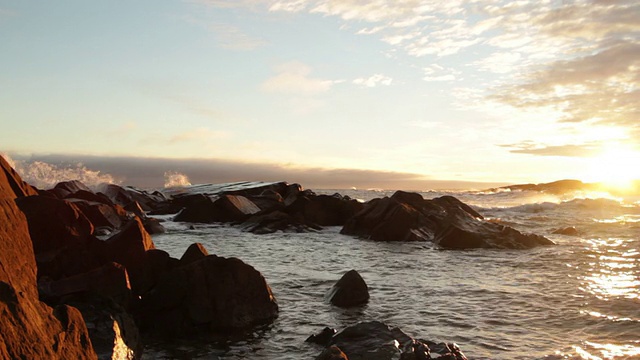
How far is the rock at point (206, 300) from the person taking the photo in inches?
364

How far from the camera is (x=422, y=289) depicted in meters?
13.1

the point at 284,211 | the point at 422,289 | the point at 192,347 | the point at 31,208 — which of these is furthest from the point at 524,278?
the point at 284,211

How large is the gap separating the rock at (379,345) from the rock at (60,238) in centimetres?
596

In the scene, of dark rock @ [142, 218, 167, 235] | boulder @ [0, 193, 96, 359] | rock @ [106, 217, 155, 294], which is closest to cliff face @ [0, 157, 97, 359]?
boulder @ [0, 193, 96, 359]

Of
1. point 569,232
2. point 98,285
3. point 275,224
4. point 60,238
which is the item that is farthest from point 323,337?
point 569,232

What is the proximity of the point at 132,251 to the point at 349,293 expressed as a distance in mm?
4950

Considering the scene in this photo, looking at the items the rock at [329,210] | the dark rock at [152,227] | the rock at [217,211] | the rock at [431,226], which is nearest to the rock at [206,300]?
the rock at [431,226]

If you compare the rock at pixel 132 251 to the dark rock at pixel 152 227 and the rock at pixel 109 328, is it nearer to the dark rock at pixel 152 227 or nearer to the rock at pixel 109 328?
the rock at pixel 109 328

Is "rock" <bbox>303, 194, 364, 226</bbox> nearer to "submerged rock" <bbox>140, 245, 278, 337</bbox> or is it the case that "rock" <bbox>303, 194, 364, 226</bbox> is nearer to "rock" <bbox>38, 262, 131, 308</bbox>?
"submerged rock" <bbox>140, 245, 278, 337</bbox>

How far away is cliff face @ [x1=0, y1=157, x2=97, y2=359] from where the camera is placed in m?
4.97

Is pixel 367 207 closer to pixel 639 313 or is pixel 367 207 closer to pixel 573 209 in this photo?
pixel 639 313

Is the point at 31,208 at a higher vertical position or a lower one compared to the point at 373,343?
higher

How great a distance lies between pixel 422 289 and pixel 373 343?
5.73m

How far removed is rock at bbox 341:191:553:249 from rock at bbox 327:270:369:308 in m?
10.8
